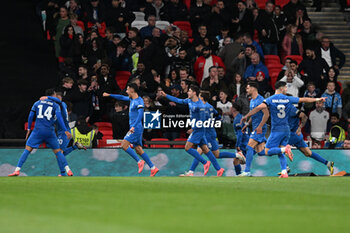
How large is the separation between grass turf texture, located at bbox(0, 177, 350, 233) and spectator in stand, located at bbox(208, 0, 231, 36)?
43.7ft

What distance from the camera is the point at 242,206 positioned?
796 cm

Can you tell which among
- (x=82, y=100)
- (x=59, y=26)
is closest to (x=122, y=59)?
(x=82, y=100)

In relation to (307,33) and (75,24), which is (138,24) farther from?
(307,33)

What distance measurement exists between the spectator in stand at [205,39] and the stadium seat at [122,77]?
2392mm

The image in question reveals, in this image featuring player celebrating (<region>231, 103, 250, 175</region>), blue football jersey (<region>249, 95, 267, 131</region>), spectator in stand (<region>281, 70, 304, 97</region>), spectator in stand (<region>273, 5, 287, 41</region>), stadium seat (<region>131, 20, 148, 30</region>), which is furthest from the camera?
stadium seat (<region>131, 20, 148, 30</region>)

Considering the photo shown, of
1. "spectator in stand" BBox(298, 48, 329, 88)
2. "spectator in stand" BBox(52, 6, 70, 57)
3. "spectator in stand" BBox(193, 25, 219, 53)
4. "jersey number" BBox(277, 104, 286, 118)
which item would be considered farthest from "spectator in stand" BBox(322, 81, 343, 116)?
"spectator in stand" BBox(52, 6, 70, 57)

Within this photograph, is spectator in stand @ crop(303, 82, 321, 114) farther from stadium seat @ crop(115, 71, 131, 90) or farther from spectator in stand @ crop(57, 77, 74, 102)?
spectator in stand @ crop(57, 77, 74, 102)

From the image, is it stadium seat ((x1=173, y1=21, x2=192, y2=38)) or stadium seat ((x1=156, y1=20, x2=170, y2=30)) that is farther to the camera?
stadium seat ((x1=173, y1=21, x2=192, y2=38))

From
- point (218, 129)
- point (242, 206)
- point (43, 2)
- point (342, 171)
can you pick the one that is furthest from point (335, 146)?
point (242, 206)

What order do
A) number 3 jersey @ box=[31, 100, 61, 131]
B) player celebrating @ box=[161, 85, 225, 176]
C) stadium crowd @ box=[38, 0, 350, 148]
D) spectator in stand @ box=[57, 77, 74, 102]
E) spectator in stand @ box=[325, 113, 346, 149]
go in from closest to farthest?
number 3 jersey @ box=[31, 100, 61, 131] → player celebrating @ box=[161, 85, 225, 176] → spectator in stand @ box=[57, 77, 74, 102] → spectator in stand @ box=[325, 113, 346, 149] → stadium crowd @ box=[38, 0, 350, 148]

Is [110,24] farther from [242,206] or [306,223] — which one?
[306,223]

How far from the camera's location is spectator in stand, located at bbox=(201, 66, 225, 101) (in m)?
20.6

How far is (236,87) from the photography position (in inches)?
821

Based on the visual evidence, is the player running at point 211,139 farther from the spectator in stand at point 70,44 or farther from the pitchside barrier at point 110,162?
the spectator in stand at point 70,44
